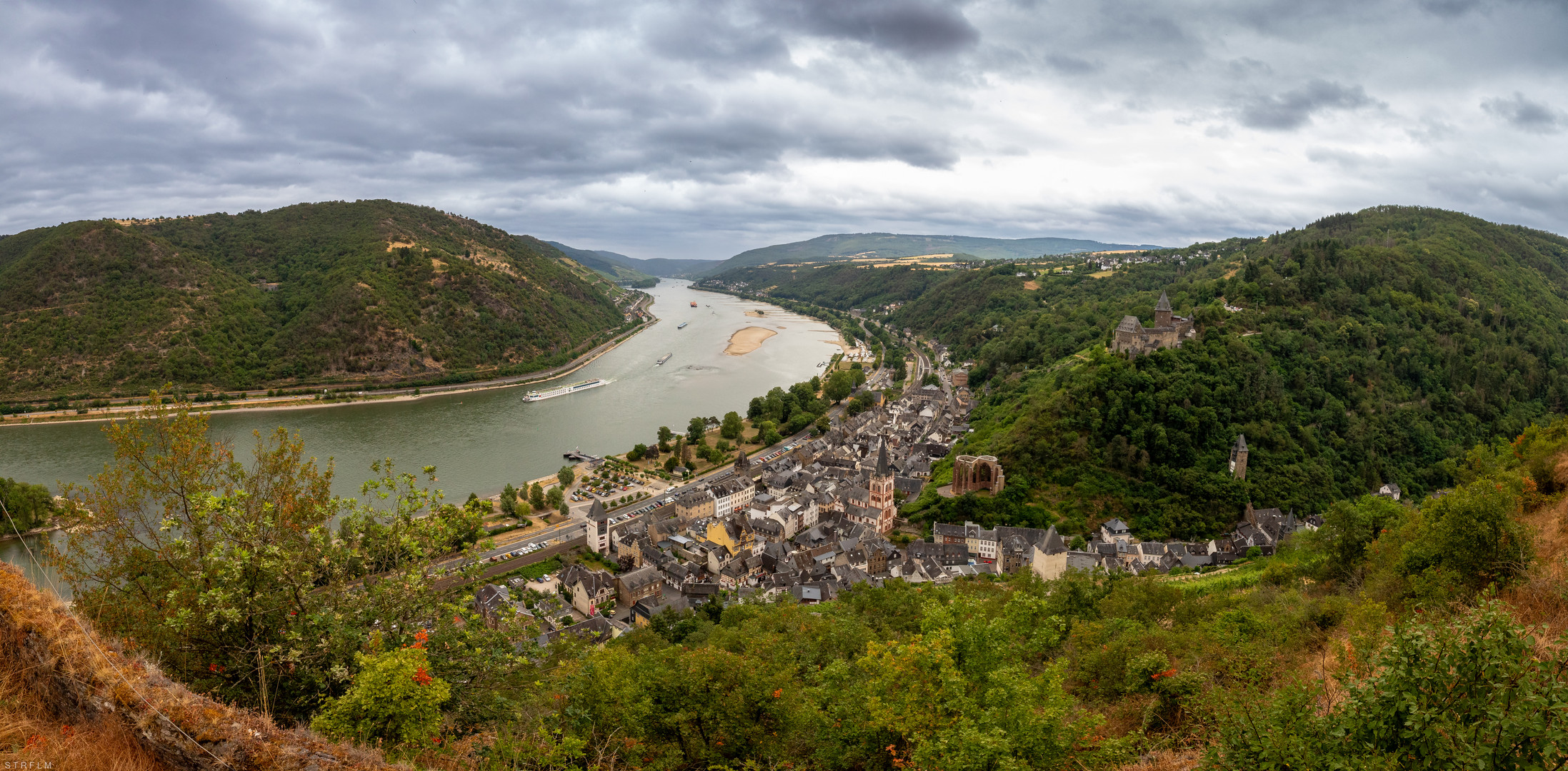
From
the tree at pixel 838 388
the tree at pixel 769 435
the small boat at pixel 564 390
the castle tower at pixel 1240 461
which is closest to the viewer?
the castle tower at pixel 1240 461

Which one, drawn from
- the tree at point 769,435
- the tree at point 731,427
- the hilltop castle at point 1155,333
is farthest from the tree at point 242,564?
the hilltop castle at point 1155,333

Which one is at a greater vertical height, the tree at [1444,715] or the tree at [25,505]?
the tree at [1444,715]

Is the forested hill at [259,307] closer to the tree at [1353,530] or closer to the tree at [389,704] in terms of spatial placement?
the tree at [1353,530]

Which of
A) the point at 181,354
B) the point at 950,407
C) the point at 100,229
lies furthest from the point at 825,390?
the point at 100,229

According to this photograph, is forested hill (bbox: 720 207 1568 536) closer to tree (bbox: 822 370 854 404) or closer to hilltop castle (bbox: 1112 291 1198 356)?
hilltop castle (bbox: 1112 291 1198 356)

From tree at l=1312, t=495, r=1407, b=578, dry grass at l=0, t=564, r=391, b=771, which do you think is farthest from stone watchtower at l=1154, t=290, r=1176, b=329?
dry grass at l=0, t=564, r=391, b=771
